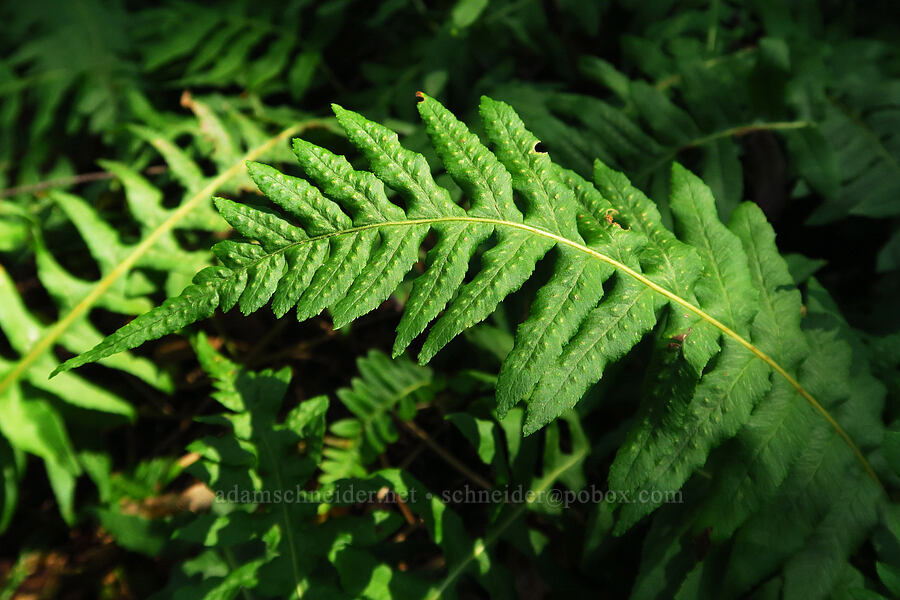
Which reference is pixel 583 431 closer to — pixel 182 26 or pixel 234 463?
pixel 234 463

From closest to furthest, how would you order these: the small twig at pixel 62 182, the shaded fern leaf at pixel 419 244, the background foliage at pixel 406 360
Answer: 1. the shaded fern leaf at pixel 419 244
2. the background foliage at pixel 406 360
3. the small twig at pixel 62 182

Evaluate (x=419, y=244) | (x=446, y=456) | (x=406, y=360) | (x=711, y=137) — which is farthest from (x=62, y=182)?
(x=711, y=137)

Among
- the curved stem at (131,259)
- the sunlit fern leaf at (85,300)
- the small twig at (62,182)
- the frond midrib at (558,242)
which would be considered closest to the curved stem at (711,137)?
the frond midrib at (558,242)

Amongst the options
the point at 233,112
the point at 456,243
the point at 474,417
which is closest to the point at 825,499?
the point at 474,417

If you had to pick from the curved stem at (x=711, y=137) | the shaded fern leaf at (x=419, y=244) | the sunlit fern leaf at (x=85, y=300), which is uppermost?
the sunlit fern leaf at (x=85, y=300)

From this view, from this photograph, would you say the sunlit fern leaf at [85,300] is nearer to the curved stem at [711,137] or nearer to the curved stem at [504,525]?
the curved stem at [504,525]

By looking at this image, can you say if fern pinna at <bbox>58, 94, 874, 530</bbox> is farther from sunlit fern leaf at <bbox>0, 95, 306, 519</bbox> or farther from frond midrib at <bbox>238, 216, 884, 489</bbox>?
sunlit fern leaf at <bbox>0, 95, 306, 519</bbox>

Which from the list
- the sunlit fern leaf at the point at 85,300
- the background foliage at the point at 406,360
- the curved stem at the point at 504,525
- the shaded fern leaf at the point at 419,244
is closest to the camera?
the shaded fern leaf at the point at 419,244
